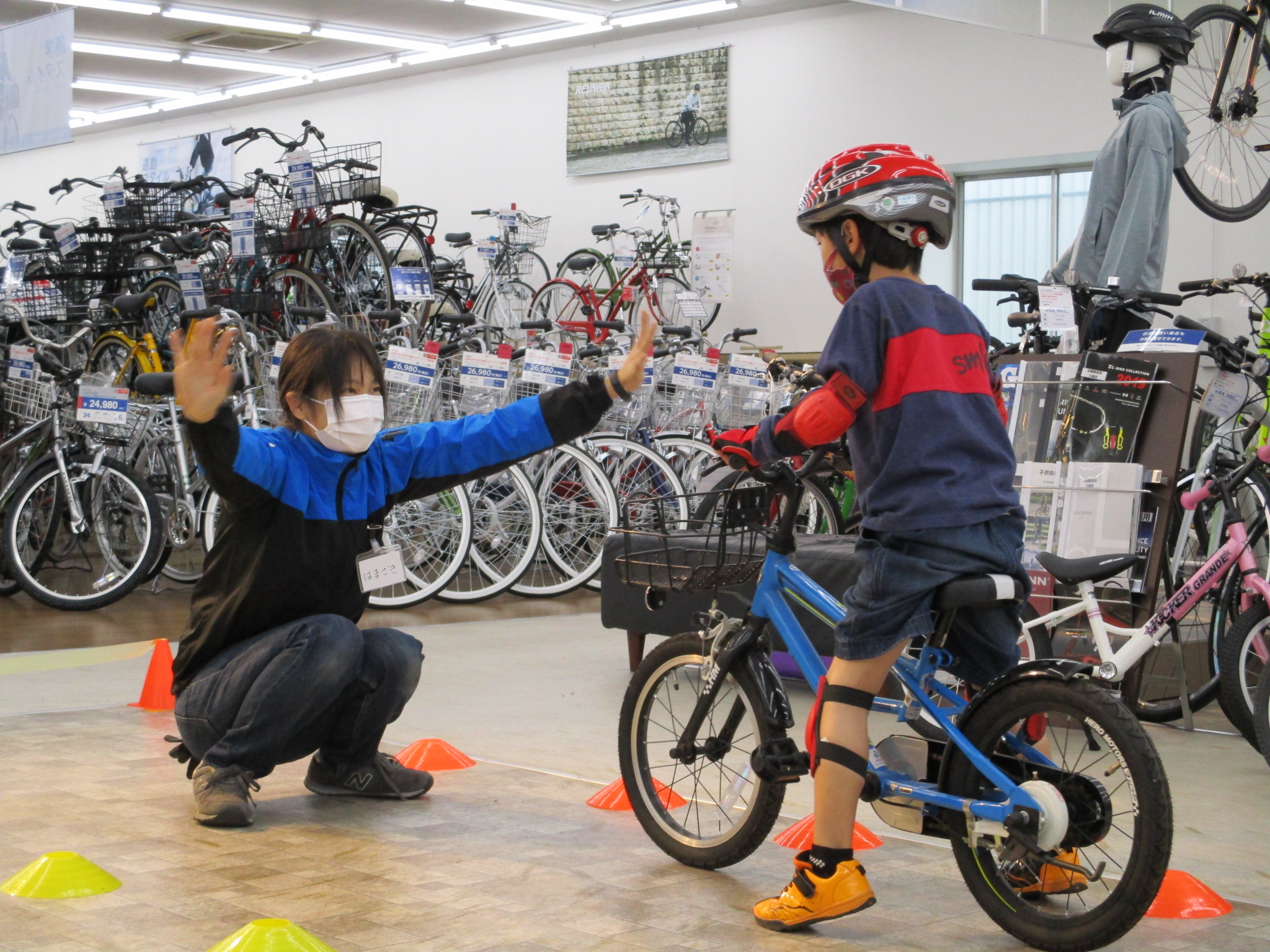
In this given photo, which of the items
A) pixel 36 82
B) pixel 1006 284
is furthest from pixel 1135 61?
pixel 36 82

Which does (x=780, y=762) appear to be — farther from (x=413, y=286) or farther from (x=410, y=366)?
(x=413, y=286)

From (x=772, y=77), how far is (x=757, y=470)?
30.4ft

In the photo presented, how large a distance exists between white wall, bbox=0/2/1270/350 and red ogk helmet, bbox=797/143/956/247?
24.4 ft

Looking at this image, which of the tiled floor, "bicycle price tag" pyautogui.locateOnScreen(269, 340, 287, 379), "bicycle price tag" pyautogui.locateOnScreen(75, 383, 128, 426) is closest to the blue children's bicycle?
the tiled floor

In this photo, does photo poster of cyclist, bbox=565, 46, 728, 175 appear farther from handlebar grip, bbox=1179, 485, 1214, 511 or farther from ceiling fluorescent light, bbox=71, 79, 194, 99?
handlebar grip, bbox=1179, 485, 1214, 511

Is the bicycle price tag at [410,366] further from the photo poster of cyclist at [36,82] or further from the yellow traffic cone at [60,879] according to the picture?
the yellow traffic cone at [60,879]

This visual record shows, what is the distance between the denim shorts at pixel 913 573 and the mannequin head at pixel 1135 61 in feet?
9.88

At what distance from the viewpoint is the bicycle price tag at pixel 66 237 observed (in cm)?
849

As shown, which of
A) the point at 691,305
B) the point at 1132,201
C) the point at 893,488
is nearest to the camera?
the point at 893,488

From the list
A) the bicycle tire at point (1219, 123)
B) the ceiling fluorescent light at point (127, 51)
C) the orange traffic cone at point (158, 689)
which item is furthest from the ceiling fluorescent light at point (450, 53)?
the orange traffic cone at point (158, 689)

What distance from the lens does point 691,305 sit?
33.6ft

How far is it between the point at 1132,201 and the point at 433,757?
120 inches

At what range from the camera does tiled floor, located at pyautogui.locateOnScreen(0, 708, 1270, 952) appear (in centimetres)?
220

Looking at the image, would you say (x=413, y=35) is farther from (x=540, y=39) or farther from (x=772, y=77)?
(x=772, y=77)
